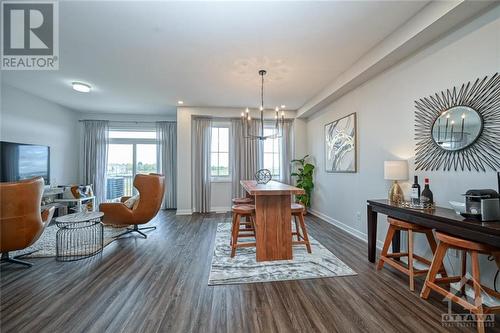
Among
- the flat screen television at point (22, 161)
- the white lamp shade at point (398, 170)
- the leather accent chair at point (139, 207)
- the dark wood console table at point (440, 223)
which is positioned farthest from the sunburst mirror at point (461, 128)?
the flat screen television at point (22, 161)

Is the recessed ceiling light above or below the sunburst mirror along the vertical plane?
above

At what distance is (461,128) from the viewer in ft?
6.72

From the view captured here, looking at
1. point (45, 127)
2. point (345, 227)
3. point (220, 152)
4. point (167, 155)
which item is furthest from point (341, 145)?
point (45, 127)

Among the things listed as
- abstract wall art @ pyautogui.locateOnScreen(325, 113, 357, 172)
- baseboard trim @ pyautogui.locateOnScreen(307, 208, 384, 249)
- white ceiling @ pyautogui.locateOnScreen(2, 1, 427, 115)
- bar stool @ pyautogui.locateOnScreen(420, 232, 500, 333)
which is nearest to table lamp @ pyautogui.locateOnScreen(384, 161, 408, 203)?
bar stool @ pyautogui.locateOnScreen(420, 232, 500, 333)

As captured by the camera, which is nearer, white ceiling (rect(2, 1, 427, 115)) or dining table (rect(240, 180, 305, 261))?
white ceiling (rect(2, 1, 427, 115))

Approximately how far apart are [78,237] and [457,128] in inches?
205

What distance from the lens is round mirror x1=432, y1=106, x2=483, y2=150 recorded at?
1944 mm

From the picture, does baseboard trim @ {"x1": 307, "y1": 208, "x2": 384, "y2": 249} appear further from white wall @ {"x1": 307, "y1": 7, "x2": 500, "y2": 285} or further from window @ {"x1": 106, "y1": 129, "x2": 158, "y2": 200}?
window @ {"x1": 106, "y1": 129, "x2": 158, "y2": 200}

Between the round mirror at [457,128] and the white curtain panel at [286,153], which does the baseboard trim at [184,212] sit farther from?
the round mirror at [457,128]

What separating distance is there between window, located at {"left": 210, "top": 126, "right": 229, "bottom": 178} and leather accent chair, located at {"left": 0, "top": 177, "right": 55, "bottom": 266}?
371 cm

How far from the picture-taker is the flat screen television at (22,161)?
153 inches

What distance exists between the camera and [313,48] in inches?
110

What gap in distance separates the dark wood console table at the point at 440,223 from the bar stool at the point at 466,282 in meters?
0.07

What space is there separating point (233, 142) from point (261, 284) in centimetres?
409
